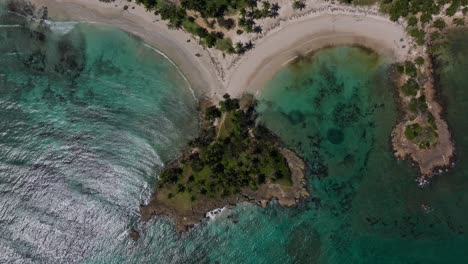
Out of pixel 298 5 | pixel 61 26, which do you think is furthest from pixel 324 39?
pixel 61 26

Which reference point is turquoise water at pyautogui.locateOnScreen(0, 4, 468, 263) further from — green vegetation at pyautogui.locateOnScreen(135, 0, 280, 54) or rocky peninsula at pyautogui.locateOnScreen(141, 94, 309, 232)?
green vegetation at pyautogui.locateOnScreen(135, 0, 280, 54)

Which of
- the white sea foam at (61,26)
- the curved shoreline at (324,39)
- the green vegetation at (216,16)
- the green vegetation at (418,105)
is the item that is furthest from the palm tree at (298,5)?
the white sea foam at (61,26)

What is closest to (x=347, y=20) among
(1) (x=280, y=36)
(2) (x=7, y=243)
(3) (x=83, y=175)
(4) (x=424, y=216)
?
(1) (x=280, y=36)

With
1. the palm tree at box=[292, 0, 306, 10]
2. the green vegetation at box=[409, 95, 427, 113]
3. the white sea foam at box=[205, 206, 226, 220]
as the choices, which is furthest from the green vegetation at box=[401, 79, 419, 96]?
the white sea foam at box=[205, 206, 226, 220]

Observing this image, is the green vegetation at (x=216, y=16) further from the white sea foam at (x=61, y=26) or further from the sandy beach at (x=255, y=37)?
the white sea foam at (x=61, y=26)

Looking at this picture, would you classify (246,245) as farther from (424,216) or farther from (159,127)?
(424,216)

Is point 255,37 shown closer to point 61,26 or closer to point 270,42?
point 270,42

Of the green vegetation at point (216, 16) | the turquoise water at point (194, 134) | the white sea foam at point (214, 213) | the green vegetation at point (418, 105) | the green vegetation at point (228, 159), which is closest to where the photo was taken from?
the green vegetation at point (216, 16)
